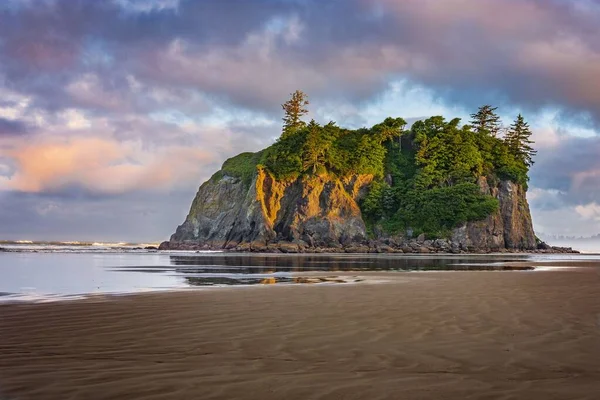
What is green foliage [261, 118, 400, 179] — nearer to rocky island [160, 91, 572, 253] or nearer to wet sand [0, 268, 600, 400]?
rocky island [160, 91, 572, 253]

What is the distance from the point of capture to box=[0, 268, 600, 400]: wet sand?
5.09 m

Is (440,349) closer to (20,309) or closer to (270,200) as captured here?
(20,309)

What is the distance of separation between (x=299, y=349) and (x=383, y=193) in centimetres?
8955

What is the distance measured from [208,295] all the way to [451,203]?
80.0 m

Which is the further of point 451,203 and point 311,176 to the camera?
point 311,176

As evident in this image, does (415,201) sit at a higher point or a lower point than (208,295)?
higher

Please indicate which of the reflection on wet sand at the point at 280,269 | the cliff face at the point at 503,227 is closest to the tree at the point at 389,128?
the cliff face at the point at 503,227

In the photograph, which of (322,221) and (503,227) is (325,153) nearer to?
(322,221)

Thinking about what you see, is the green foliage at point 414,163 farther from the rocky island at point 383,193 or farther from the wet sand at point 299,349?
the wet sand at point 299,349

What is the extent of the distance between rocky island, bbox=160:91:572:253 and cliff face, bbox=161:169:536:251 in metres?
0.20

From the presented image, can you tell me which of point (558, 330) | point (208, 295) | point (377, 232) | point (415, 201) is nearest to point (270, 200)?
point (377, 232)

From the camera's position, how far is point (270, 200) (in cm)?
9369

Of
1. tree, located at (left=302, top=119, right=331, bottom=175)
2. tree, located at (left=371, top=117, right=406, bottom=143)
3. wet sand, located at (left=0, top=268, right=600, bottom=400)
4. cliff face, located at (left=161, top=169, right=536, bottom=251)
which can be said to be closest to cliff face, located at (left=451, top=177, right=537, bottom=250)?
cliff face, located at (left=161, top=169, right=536, bottom=251)

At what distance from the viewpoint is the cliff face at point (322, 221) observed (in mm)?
86125
